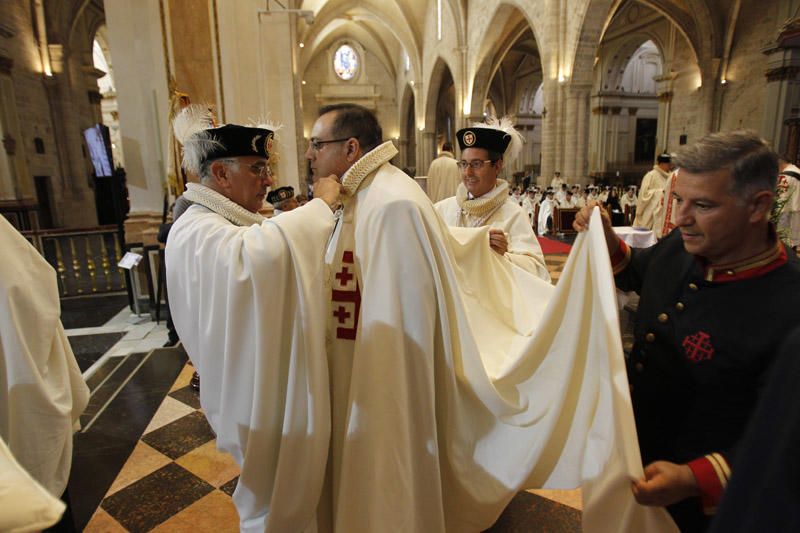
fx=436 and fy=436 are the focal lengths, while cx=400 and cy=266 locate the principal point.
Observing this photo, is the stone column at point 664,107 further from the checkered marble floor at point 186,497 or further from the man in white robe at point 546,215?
the checkered marble floor at point 186,497

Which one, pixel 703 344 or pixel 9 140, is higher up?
pixel 9 140

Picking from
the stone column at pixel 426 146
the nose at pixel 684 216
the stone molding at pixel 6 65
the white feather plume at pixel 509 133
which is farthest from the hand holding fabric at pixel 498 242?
the stone column at pixel 426 146

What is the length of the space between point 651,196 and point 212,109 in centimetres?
763

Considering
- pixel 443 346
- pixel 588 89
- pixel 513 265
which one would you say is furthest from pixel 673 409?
pixel 588 89

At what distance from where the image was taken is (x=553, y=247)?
9422mm

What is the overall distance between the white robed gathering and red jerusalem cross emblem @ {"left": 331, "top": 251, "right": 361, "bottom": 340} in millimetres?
109

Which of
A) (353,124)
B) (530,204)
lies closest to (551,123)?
(530,204)

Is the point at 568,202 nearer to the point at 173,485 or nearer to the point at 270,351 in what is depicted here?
the point at 173,485

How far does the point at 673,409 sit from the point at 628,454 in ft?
1.35

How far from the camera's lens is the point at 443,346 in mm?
1636

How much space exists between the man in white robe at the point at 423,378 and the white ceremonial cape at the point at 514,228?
3.58 feet

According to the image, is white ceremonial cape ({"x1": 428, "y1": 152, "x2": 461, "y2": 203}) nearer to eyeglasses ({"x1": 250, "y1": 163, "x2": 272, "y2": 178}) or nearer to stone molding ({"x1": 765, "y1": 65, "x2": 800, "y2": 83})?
eyeglasses ({"x1": 250, "y1": 163, "x2": 272, "y2": 178})

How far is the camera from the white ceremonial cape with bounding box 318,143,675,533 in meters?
1.46

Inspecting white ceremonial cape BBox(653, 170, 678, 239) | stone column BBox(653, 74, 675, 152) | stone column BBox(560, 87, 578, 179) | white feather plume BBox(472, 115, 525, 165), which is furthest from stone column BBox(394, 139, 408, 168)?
white feather plume BBox(472, 115, 525, 165)
